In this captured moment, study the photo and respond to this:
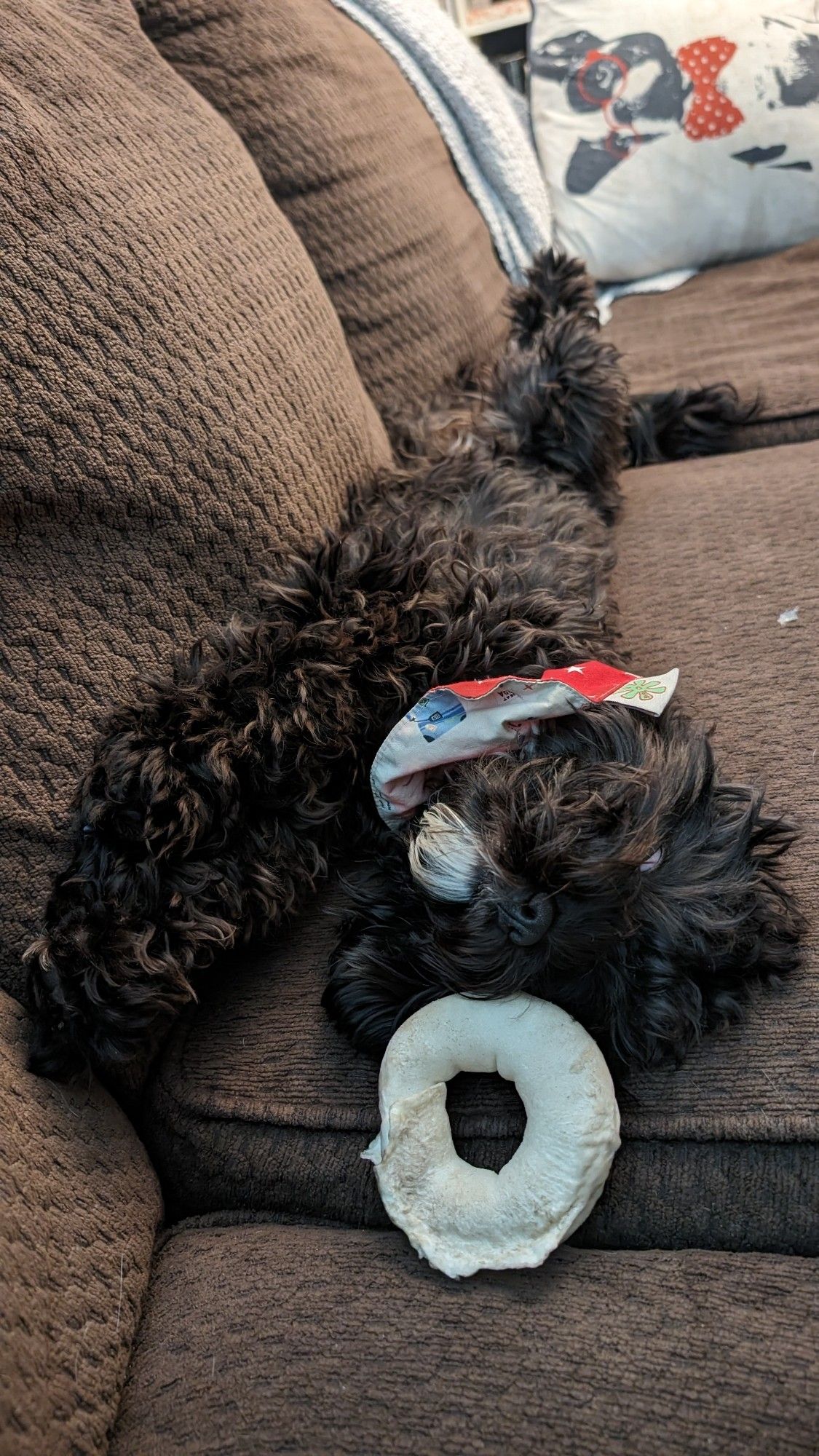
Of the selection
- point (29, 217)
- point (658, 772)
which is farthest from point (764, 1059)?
point (29, 217)

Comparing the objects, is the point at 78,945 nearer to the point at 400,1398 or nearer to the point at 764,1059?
the point at 400,1398

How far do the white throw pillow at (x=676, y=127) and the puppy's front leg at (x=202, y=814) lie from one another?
1.98 metres

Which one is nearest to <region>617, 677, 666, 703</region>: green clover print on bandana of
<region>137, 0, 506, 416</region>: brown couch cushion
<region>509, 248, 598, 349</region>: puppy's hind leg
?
<region>137, 0, 506, 416</region>: brown couch cushion

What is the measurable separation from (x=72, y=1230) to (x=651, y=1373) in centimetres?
54

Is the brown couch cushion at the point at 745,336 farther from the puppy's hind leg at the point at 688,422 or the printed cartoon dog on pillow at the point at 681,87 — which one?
the printed cartoon dog on pillow at the point at 681,87

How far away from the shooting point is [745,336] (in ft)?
7.79

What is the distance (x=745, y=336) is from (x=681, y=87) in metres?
0.76

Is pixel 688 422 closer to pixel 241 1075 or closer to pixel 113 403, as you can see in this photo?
pixel 113 403

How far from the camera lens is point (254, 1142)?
1075 millimetres

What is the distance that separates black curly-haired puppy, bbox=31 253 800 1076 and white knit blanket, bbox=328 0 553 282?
1448 millimetres

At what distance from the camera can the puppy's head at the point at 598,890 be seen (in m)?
0.97

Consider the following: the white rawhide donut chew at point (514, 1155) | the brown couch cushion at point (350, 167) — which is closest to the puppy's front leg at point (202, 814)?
the white rawhide donut chew at point (514, 1155)

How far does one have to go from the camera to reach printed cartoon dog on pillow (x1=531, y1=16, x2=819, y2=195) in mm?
2496

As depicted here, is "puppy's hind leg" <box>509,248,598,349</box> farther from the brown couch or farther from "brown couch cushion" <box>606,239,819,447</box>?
the brown couch
